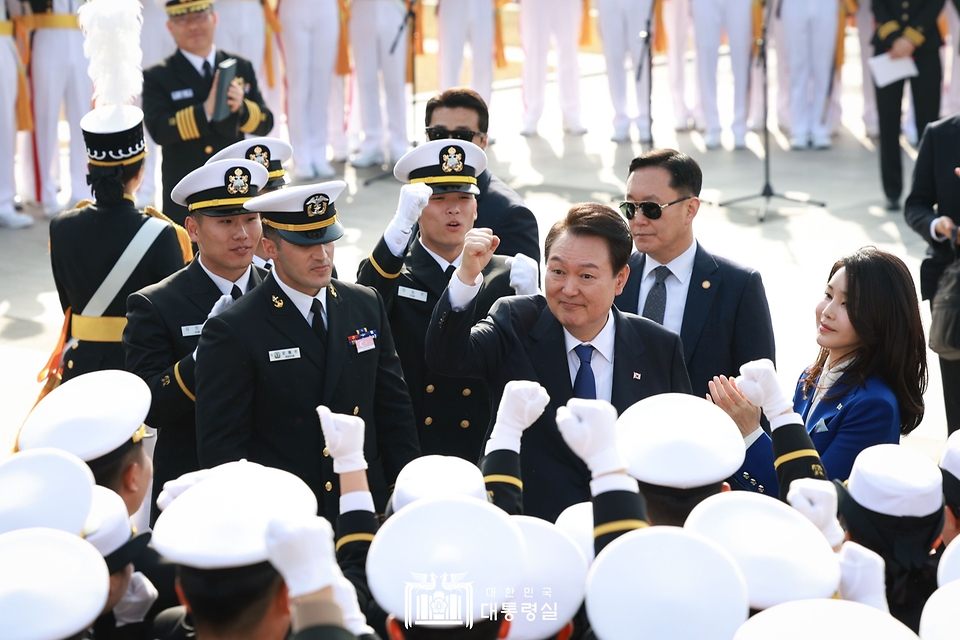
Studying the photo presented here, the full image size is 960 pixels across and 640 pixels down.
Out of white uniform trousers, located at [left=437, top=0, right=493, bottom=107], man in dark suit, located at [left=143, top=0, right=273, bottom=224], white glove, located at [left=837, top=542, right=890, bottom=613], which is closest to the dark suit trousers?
white uniform trousers, located at [left=437, top=0, right=493, bottom=107]

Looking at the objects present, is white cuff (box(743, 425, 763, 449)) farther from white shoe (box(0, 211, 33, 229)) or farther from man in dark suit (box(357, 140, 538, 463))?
white shoe (box(0, 211, 33, 229))

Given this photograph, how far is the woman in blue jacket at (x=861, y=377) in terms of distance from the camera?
316 centimetres

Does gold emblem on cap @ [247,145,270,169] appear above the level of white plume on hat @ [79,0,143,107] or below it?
below

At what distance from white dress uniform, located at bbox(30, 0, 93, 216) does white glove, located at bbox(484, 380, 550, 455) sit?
7646 millimetres

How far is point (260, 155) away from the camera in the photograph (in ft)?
15.3

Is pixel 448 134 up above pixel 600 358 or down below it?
above

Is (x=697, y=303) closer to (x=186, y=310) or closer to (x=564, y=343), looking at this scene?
(x=564, y=343)

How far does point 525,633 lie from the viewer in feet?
6.15

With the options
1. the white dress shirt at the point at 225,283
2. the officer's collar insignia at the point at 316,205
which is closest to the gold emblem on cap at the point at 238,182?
the white dress shirt at the point at 225,283

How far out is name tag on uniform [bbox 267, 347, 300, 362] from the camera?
3.22 m

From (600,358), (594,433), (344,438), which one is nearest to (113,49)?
(600,358)

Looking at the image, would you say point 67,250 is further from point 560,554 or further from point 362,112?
point 362,112

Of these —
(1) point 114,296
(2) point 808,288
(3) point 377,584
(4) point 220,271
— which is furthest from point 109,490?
(2) point 808,288

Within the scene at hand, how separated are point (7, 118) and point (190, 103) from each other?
10.6 feet
